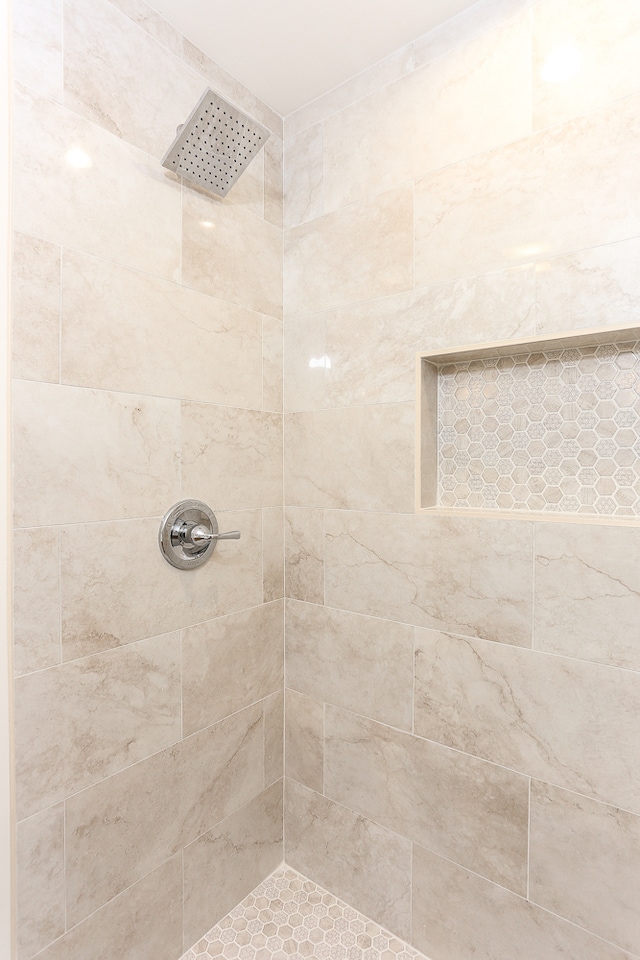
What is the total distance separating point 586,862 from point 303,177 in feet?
6.01

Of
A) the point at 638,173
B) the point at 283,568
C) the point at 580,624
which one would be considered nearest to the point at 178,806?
the point at 283,568

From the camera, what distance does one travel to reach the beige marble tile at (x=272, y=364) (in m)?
1.48

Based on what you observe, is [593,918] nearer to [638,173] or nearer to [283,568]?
[283,568]

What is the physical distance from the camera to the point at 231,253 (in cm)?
137

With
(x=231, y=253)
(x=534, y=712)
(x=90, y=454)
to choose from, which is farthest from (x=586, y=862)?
(x=231, y=253)

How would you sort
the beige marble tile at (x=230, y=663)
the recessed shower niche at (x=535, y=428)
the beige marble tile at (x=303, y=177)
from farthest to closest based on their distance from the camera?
the beige marble tile at (x=303, y=177) < the beige marble tile at (x=230, y=663) < the recessed shower niche at (x=535, y=428)

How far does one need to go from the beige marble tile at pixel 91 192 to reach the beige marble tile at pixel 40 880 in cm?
114

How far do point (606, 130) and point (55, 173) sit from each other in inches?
43.1

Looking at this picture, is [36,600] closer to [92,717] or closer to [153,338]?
[92,717]

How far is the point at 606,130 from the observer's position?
1.01 meters

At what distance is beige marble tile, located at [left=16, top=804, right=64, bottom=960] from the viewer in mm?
959

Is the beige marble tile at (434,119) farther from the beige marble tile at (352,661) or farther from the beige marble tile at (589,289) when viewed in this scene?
the beige marble tile at (352,661)

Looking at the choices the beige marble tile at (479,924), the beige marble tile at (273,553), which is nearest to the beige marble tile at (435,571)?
the beige marble tile at (273,553)

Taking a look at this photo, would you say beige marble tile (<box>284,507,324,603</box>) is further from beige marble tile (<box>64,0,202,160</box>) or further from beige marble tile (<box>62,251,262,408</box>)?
beige marble tile (<box>64,0,202,160</box>)
